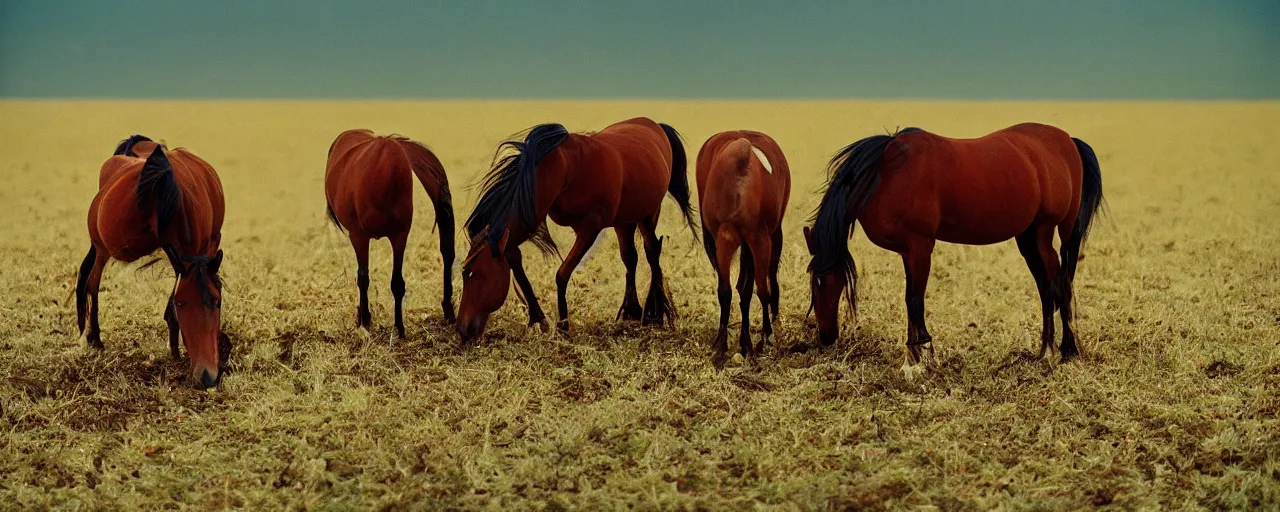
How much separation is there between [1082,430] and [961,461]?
95 centimetres

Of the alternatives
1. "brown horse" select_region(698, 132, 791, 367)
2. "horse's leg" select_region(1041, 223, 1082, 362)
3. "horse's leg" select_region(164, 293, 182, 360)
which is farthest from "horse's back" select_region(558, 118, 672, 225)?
"horse's leg" select_region(1041, 223, 1082, 362)

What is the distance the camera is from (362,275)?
26.8 ft

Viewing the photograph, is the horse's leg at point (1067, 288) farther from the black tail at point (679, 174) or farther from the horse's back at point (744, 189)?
the black tail at point (679, 174)

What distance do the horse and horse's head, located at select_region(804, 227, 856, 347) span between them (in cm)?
400

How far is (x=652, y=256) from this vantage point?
8.80m

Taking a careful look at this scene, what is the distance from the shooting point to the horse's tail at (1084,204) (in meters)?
7.70

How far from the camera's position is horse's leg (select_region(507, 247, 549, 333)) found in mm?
7816

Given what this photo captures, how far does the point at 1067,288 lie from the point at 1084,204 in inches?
27.2

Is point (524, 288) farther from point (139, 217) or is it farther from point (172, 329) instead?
point (139, 217)

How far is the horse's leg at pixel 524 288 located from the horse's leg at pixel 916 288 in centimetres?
282

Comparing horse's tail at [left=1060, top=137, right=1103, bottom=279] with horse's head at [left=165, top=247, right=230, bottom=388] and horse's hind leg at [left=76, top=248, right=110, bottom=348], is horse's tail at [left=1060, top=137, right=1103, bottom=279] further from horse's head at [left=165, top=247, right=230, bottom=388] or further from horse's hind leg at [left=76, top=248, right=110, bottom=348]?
horse's hind leg at [left=76, top=248, right=110, bottom=348]

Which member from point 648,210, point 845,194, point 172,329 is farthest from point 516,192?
point 172,329

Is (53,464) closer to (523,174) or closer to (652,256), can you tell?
(523,174)

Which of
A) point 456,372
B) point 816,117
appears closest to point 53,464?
point 456,372
